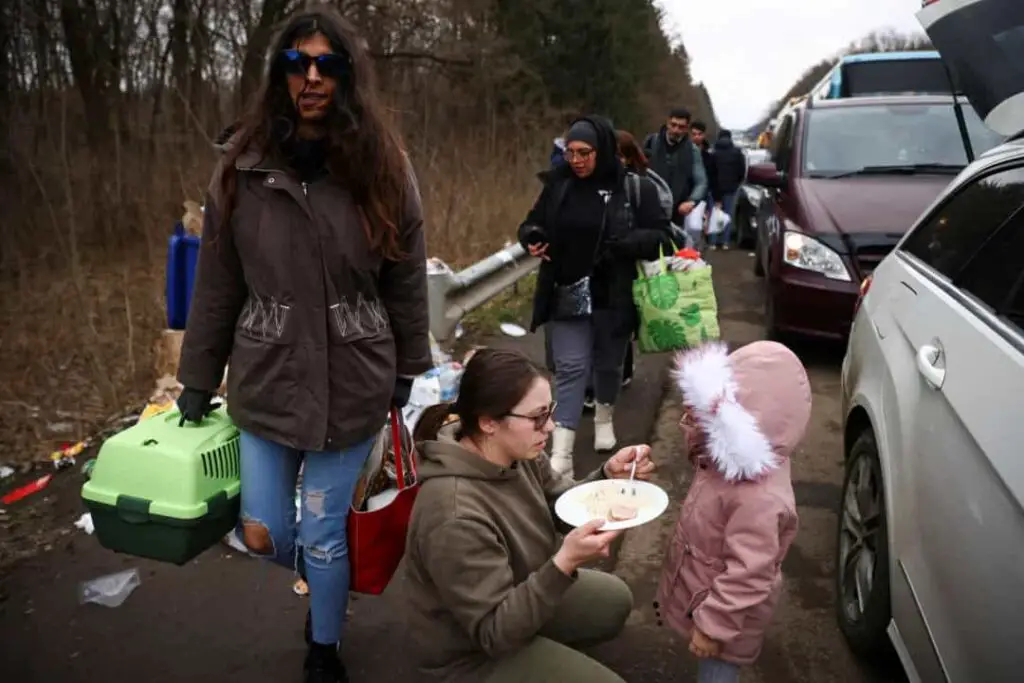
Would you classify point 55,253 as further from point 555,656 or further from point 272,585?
point 555,656

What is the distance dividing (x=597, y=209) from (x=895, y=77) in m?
7.34

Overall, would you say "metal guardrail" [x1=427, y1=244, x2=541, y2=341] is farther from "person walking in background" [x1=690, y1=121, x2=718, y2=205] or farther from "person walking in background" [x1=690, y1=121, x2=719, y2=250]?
"person walking in background" [x1=690, y1=121, x2=718, y2=205]

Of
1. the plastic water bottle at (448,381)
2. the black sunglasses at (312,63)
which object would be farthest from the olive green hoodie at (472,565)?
the plastic water bottle at (448,381)

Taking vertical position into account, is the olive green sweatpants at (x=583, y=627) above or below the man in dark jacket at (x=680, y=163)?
below

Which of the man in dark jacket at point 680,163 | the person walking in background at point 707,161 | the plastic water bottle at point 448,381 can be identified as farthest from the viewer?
the person walking in background at point 707,161

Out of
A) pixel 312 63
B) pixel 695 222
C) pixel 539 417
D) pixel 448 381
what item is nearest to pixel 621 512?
pixel 539 417

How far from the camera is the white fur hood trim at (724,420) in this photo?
2047mm

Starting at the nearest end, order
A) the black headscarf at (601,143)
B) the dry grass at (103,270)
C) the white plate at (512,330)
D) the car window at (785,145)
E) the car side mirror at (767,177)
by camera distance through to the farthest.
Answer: the black headscarf at (601,143) → the dry grass at (103,270) → the car side mirror at (767,177) → the white plate at (512,330) → the car window at (785,145)

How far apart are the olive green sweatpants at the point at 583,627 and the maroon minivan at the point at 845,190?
3951 millimetres

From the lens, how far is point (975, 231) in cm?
276

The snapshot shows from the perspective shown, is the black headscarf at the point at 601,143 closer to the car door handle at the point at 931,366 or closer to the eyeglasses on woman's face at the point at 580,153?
the eyeglasses on woman's face at the point at 580,153

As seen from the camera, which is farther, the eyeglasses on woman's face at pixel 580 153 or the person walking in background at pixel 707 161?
the person walking in background at pixel 707 161

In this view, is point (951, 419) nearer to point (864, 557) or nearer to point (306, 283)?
point (864, 557)

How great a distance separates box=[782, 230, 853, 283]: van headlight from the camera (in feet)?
19.1
